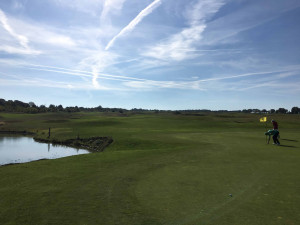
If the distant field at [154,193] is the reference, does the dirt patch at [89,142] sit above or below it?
below

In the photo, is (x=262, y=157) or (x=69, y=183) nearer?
(x=69, y=183)

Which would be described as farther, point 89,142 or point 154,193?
point 89,142

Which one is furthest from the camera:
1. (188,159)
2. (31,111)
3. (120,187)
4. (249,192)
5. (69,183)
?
(31,111)

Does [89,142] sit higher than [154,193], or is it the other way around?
[154,193]

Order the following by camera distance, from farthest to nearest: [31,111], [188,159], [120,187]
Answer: [31,111]
[188,159]
[120,187]

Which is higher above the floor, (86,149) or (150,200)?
(150,200)

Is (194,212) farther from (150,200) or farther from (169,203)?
(150,200)

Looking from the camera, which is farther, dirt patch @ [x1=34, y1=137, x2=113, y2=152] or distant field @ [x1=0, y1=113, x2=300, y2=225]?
dirt patch @ [x1=34, y1=137, x2=113, y2=152]

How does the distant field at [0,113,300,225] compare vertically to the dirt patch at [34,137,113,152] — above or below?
above

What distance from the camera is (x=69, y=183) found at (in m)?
11.3

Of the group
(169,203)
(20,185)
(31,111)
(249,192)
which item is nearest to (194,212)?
(169,203)

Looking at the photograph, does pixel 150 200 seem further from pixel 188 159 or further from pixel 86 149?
pixel 86 149

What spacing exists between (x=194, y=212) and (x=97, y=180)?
5763 millimetres

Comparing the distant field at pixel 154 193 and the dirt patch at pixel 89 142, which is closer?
the distant field at pixel 154 193
